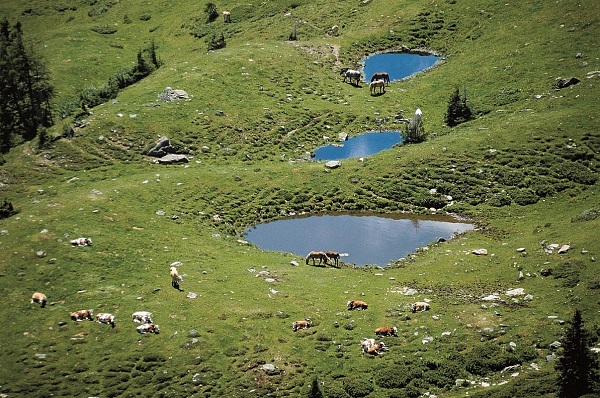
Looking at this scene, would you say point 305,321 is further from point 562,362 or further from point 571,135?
point 571,135

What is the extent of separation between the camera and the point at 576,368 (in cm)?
3061

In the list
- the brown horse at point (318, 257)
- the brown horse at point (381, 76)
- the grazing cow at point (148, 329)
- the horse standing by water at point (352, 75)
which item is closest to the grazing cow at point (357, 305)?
the brown horse at point (318, 257)

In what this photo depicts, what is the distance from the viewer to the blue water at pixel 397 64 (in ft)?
279

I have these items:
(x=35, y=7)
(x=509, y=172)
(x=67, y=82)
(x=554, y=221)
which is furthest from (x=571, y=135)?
(x=35, y=7)

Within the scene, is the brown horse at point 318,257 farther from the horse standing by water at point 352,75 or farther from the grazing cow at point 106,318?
the horse standing by water at point 352,75

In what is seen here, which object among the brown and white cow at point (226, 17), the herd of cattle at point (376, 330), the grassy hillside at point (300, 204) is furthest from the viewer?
the brown and white cow at point (226, 17)

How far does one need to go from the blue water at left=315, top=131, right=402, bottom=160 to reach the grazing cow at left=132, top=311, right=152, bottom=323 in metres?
31.0

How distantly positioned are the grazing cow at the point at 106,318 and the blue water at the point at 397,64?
50.5 m

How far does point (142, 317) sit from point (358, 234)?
20178 millimetres

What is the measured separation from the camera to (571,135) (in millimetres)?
61531

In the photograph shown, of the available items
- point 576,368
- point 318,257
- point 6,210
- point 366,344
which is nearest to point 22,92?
point 6,210

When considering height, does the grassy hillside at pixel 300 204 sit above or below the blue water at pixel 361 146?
above

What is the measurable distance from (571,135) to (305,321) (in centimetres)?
3251

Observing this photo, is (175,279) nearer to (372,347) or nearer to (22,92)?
(372,347)
